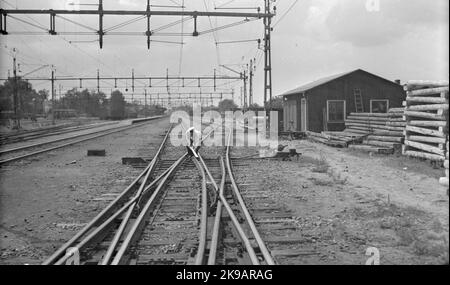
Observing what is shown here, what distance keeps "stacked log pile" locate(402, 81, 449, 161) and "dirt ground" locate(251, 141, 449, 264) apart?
0.52 m

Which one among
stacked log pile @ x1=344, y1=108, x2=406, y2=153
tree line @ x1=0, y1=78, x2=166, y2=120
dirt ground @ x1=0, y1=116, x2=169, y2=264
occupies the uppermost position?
tree line @ x1=0, y1=78, x2=166, y2=120

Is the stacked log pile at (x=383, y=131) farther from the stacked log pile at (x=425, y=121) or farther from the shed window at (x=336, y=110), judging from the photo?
the shed window at (x=336, y=110)

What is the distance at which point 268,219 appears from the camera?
731 centimetres

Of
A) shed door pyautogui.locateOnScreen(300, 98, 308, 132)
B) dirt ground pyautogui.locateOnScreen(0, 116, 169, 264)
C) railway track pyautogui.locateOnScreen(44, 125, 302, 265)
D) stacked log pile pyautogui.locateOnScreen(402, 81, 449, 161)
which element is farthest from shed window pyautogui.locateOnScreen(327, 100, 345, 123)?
railway track pyautogui.locateOnScreen(44, 125, 302, 265)

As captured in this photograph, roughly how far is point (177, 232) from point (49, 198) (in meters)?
4.17

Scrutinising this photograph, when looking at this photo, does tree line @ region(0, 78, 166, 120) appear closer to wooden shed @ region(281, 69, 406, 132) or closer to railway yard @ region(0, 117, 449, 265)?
wooden shed @ region(281, 69, 406, 132)

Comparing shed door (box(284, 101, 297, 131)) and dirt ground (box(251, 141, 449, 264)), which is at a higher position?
shed door (box(284, 101, 297, 131))

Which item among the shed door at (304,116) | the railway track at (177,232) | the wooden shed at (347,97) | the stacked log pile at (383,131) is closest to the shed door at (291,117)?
the shed door at (304,116)

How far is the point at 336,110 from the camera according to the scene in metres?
25.5

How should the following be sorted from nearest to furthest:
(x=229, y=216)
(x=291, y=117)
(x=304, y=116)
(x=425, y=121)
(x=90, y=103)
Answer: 1. (x=229, y=216)
2. (x=425, y=121)
3. (x=304, y=116)
4. (x=291, y=117)
5. (x=90, y=103)

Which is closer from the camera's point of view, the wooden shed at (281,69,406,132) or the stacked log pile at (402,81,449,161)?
the stacked log pile at (402,81,449,161)

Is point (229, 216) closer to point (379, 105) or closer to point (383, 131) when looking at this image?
point (383, 131)

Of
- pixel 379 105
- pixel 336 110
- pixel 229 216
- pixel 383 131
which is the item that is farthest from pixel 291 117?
pixel 229 216

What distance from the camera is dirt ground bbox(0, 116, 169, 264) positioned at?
6.11 metres
